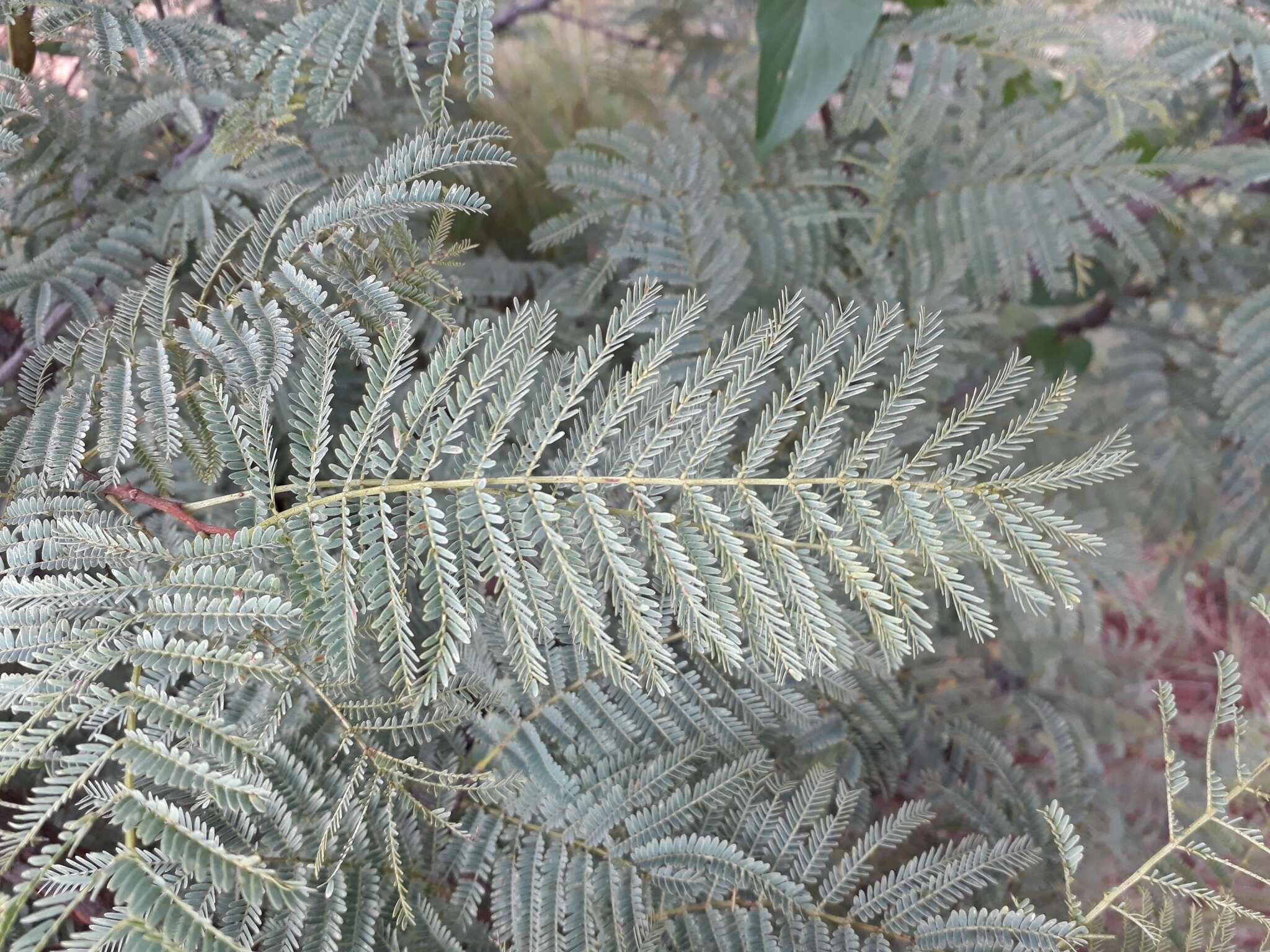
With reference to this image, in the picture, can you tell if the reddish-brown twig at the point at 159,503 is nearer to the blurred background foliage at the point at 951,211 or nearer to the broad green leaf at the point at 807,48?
the blurred background foliage at the point at 951,211

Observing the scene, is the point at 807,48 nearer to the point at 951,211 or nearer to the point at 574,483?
the point at 951,211

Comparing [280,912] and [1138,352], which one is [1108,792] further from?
[280,912]

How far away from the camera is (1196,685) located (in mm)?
1525

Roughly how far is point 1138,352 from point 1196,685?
0.86m

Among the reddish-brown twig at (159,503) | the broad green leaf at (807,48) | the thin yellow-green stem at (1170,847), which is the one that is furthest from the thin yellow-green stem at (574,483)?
the broad green leaf at (807,48)

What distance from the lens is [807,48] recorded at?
29.8 inches

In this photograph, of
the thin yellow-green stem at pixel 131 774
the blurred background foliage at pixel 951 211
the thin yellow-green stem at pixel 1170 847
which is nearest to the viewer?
the thin yellow-green stem at pixel 131 774

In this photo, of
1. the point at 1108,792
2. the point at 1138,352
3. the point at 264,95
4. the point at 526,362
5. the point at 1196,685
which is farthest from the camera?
the point at 1196,685

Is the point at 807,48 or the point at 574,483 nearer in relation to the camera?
the point at 574,483

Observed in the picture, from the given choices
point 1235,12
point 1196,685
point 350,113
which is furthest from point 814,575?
point 1196,685

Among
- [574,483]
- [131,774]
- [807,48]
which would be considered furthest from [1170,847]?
[807,48]

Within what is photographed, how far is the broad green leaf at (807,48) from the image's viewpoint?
756 millimetres

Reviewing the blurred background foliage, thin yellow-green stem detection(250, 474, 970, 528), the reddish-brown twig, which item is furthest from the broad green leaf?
the reddish-brown twig

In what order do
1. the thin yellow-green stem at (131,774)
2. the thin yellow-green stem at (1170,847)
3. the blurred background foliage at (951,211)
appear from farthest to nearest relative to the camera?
the blurred background foliage at (951,211)
the thin yellow-green stem at (1170,847)
the thin yellow-green stem at (131,774)
